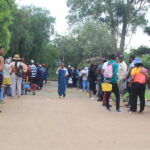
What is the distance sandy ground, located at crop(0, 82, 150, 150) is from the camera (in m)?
6.95

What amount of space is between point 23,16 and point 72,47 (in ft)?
55.8

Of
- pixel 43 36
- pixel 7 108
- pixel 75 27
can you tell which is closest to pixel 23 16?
pixel 43 36

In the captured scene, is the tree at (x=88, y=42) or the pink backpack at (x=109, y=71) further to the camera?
the tree at (x=88, y=42)

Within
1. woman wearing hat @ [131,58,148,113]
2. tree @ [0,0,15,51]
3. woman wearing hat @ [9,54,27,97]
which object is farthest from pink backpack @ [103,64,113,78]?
tree @ [0,0,15,51]

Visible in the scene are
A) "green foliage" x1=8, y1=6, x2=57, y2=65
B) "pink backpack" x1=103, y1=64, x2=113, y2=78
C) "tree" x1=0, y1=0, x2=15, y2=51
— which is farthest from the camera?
"green foliage" x1=8, y1=6, x2=57, y2=65

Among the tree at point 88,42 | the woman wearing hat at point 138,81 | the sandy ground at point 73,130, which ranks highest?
the tree at point 88,42

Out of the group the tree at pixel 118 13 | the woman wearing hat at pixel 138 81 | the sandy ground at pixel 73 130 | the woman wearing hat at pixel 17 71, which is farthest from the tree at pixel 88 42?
the sandy ground at pixel 73 130

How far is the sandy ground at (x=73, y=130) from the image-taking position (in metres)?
6.95

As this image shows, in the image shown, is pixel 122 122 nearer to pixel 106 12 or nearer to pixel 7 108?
pixel 7 108

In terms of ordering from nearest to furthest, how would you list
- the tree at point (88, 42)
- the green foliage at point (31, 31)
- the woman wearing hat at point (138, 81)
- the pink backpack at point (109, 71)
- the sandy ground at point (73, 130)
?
the sandy ground at point (73, 130) → the woman wearing hat at point (138, 81) → the pink backpack at point (109, 71) → the green foliage at point (31, 31) → the tree at point (88, 42)

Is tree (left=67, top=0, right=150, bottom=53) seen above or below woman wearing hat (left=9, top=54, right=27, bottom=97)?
above

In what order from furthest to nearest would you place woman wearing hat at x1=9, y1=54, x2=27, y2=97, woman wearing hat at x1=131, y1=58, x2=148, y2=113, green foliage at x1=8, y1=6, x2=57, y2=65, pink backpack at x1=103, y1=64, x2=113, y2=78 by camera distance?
green foliage at x1=8, y1=6, x2=57, y2=65, woman wearing hat at x1=9, y1=54, x2=27, y2=97, pink backpack at x1=103, y1=64, x2=113, y2=78, woman wearing hat at x1=131, y1=58, x2=148, y2=113

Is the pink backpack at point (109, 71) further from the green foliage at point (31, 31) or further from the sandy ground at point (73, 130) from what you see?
the green foliage at point (31, 31)

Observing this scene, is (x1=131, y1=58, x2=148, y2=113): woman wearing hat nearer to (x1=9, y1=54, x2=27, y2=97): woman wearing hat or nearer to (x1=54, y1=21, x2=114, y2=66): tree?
(x1=9, y1=54, x2=27, y2=97): woman wearing hat
